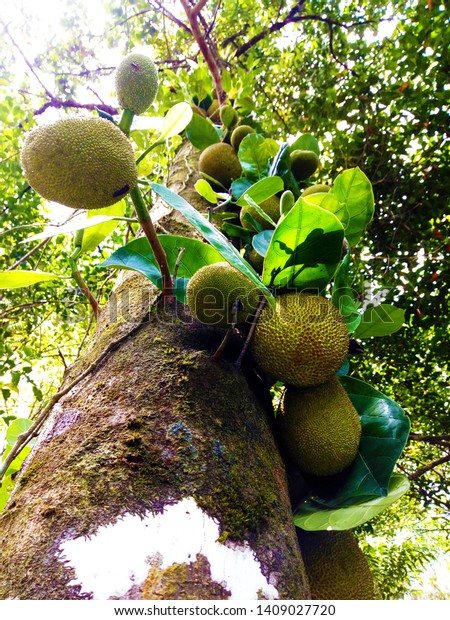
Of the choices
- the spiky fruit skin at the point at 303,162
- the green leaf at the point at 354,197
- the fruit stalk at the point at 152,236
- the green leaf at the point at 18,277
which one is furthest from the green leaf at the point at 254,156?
the green leaf at the point at 18,277

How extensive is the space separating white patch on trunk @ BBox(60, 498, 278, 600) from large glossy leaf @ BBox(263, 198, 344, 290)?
45 centimetres

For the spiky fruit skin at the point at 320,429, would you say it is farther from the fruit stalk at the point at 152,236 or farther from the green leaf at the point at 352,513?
the fruit stalk at the point at 152,236

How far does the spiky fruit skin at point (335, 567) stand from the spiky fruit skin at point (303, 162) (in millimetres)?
1008

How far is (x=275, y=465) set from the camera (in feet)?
2.15

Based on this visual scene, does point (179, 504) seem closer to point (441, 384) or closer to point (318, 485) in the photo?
point (318, 485)

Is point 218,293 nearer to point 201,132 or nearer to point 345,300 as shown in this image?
point 345,300

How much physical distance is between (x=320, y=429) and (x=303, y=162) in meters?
0.88

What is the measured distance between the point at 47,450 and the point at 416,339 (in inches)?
66.5

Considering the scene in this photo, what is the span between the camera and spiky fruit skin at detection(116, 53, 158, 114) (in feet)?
2.27

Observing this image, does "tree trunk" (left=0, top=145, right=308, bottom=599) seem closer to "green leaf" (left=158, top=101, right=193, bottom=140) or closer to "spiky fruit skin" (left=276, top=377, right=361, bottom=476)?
"spiky fruit skin" (left=276, top=377, right=361, bottom=476)

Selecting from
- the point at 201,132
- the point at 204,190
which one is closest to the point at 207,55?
the point at 201,132

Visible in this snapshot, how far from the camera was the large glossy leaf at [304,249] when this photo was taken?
0.71 metres

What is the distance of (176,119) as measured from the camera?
719mm

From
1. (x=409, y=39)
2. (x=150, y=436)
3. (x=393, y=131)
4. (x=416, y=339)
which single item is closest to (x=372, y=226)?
(x=393, y=131)
